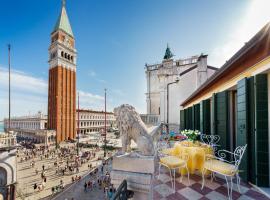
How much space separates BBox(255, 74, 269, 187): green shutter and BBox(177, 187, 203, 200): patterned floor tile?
5.55ft

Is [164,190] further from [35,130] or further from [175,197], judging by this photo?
[35,130]

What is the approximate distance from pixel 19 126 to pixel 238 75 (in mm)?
74144

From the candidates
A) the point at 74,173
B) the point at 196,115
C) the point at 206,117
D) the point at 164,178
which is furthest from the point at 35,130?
the point at 164,178

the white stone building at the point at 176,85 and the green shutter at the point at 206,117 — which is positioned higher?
the white stone building at the point at 176,85

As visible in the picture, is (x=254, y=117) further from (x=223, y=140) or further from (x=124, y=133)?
(x=124, y=133)

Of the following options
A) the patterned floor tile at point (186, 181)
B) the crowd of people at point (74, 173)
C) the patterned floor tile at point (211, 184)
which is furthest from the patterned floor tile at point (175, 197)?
the crowd of people at point (74, 173)

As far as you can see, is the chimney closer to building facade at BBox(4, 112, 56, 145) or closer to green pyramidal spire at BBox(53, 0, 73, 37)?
building facade at BBox(4, 112, 56, 145)

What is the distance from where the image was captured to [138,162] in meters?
1.89

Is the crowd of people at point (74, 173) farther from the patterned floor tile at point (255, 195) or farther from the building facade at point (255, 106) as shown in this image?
the building facade at point (255, 106)

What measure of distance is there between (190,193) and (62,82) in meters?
39.1

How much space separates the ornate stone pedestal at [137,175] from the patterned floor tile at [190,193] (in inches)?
57.6

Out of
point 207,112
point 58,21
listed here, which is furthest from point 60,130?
point 207,112

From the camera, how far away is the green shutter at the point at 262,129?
325cm

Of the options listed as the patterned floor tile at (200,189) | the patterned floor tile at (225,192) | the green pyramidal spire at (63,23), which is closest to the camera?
the patterned floor tile at (225,192)
